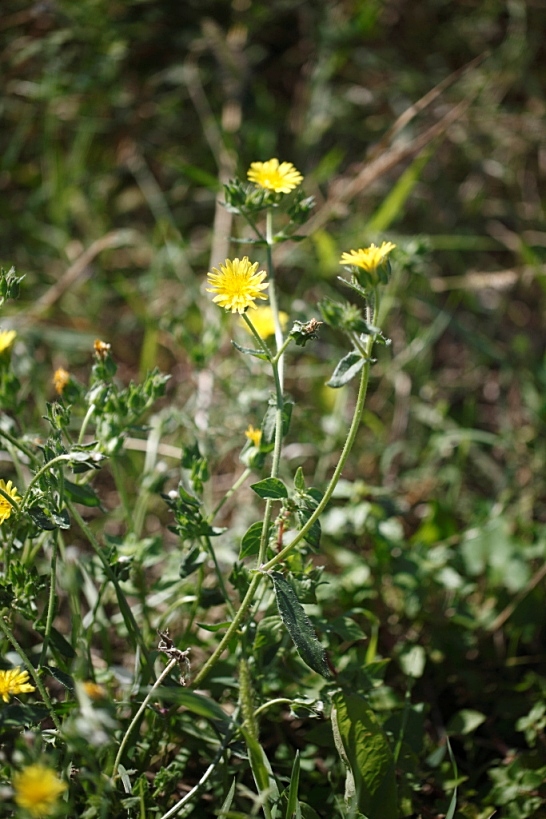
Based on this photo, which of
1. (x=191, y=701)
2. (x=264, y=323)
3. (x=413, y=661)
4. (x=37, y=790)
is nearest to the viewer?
(x=37, y=790)

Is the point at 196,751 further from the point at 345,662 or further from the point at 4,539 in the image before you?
the point at 4,539

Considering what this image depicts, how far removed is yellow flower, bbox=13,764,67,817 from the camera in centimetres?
88

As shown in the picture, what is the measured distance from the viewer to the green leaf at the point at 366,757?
121cm

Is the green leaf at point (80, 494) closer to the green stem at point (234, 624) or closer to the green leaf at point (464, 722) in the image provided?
the green stem at point (234, 624)

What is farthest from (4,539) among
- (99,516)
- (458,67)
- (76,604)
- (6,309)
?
(458,67)

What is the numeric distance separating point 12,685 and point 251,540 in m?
0.41

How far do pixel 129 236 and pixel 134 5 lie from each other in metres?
0.91

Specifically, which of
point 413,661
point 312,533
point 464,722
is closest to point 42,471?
point 312,533

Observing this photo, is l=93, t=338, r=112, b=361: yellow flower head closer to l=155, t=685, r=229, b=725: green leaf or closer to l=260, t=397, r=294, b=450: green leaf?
l=260, t=397, r=294, b=450: green leaf

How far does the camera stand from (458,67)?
2.91 meters

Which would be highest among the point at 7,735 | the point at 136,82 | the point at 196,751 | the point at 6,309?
the point at 136,82

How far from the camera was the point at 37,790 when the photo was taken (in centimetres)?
88

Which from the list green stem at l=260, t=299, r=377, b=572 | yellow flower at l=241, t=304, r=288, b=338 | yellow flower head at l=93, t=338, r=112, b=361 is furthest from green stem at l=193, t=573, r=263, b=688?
yellow flower at l=241, t=304, r=288, b=338

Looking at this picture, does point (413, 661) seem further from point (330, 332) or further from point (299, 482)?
point (330, 332)
